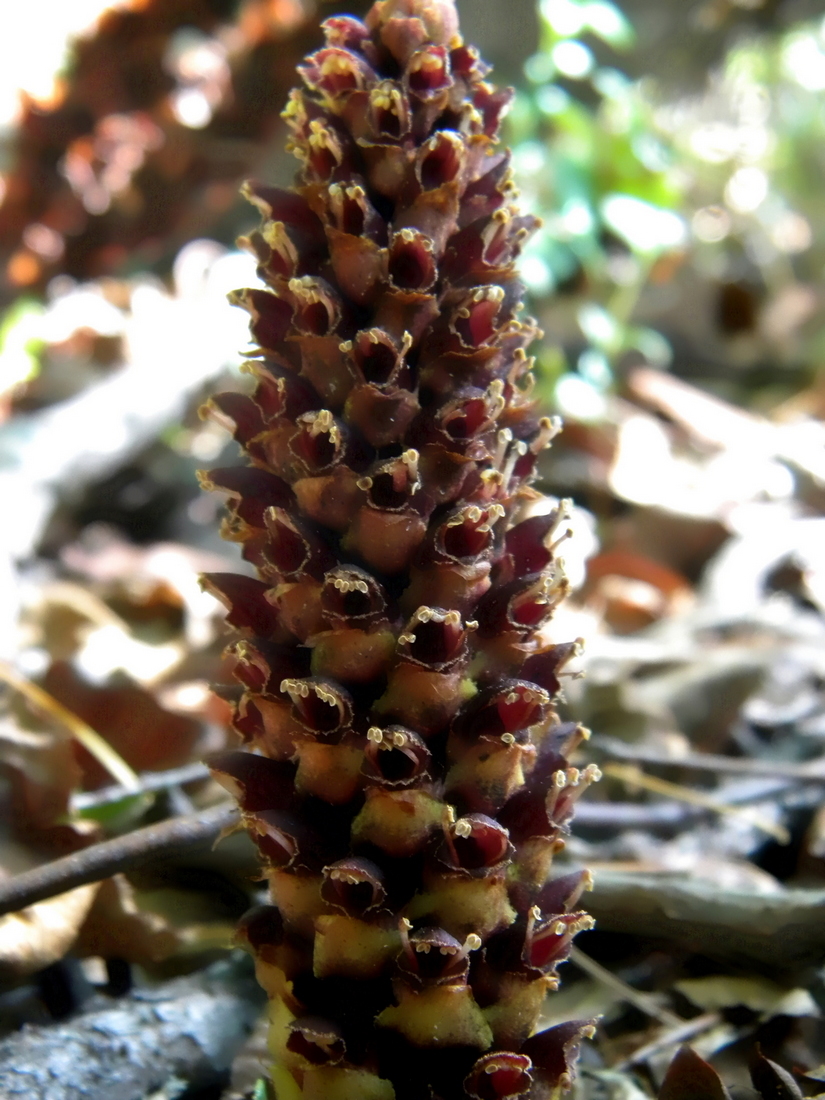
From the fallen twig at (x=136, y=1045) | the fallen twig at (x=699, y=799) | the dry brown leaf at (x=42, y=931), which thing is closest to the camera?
the fallen twig at (x=136, y=1045)

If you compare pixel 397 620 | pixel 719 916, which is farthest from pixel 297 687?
pixel 719 916

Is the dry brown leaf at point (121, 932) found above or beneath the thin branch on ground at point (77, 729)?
beneath

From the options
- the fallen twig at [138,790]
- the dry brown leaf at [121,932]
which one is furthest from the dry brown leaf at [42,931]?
the fallen twig at [138,790]

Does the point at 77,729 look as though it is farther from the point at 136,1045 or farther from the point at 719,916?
the point at 719,916

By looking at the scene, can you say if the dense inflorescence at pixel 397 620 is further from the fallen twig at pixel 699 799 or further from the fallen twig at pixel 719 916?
the fallen twig at pixel 699 799

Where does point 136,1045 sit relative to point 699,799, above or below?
below

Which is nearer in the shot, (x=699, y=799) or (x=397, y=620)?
(x=397, y=620)

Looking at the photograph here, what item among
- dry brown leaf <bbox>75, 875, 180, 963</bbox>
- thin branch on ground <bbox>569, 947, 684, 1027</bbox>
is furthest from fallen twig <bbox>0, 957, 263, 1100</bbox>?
thin branch on ground <bbox>569, 947, 684, 1027</bbox>
